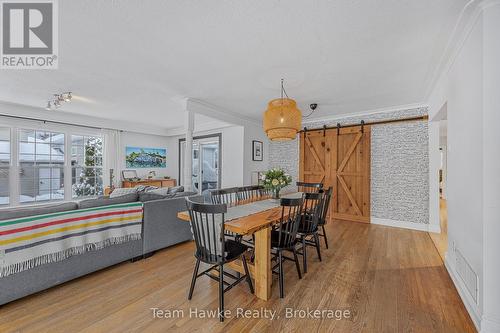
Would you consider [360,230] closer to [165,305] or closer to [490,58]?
[490,58]

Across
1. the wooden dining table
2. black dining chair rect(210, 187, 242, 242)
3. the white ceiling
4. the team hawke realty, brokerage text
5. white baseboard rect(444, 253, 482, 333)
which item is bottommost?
the team hawke realty, brokerage text

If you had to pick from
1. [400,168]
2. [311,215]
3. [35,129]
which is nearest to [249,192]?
[311,215]

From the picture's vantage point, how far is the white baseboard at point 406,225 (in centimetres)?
404

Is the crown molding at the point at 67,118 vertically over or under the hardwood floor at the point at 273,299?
over

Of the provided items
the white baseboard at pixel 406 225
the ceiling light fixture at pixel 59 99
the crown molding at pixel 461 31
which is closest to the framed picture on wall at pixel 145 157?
the ceiling light fixture at pixel 59 99

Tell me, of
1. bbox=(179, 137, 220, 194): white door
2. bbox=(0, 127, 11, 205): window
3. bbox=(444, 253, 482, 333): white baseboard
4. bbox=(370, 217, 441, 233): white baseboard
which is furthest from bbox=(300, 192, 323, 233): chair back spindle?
bbox=(0, 127, 11, 205): window

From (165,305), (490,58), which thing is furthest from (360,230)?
(165,305)

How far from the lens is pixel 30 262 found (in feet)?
6.68

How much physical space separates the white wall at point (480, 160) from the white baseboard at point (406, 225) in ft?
7.04

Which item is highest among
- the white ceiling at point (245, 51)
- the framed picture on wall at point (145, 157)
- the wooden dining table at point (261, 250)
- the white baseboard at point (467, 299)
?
the white ceiling at point (245, 51)

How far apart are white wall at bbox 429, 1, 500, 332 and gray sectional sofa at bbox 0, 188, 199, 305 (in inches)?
110

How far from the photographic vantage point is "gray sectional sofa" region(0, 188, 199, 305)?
2.02 metres

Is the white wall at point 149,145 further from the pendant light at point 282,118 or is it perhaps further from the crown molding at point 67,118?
the pendant light at point 282,118

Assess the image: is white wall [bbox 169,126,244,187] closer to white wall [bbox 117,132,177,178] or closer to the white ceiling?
the white ceiling
